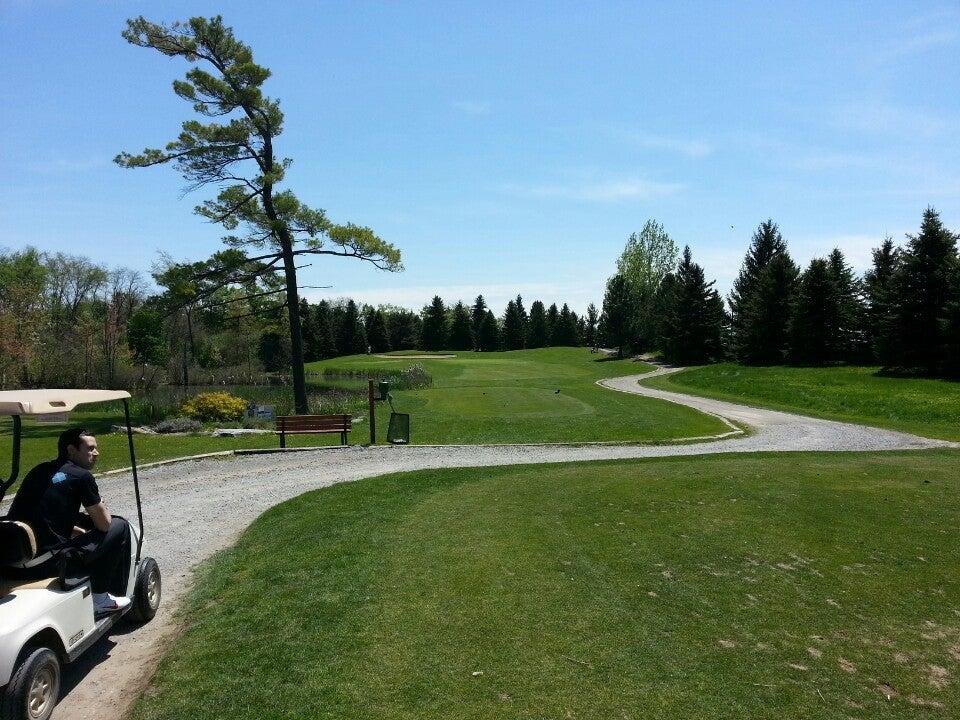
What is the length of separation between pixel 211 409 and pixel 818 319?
43871mm

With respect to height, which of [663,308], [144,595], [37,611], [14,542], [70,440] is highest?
[663,308]

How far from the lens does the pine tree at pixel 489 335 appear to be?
105 m

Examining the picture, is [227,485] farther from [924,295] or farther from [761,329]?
[761,329]

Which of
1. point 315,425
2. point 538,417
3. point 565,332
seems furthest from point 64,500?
point 565,332

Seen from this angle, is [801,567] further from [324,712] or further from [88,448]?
[88,448]

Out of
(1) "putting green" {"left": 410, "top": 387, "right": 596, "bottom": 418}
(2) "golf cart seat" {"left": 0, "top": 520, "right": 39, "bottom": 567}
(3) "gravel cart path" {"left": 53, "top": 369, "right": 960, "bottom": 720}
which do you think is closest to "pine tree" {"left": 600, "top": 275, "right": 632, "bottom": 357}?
(1) "putting green" {"left": 410, "top": 387, "right": 596, "bottom": 418}

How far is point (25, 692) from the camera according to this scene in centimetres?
430

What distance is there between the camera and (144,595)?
643cm

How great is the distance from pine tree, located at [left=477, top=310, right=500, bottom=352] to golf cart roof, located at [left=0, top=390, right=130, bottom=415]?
99.2 m

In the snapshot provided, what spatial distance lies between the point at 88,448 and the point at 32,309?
4071cm

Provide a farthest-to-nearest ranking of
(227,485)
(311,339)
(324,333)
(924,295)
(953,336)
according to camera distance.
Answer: (324,333), (311,339), (924,295), (953,336), (227,485)

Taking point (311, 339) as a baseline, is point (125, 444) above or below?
below

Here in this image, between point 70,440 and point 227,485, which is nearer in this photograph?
point 70,440

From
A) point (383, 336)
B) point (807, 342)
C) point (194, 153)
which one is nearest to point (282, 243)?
point (194, 153)
